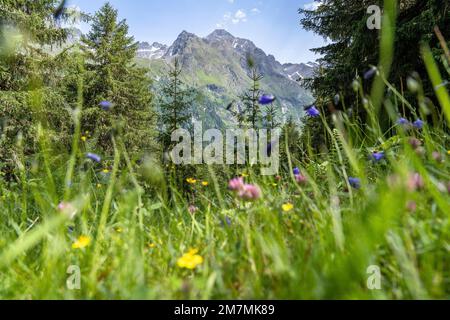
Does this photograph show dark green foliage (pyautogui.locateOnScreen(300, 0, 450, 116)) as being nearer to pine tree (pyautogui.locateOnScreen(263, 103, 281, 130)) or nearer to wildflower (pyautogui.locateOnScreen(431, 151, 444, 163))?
pine tree (pyautogui.locateOnScreen(263, 103, 281, 130))

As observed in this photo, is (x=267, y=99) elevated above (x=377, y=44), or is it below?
below

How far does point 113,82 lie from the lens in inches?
Answer: 610

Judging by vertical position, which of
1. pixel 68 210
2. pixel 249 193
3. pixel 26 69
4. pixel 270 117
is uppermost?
pixel 26 69

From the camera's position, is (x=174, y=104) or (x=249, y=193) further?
(x=174, y=104)

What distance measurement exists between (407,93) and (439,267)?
568 cm

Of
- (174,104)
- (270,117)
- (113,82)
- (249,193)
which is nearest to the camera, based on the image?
(249,193)

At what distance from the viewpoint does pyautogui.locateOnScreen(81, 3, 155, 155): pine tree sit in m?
15.0

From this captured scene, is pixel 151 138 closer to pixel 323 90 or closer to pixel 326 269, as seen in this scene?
pixel 323 90

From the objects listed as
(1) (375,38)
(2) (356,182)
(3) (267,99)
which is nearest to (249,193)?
(2) (356,182)

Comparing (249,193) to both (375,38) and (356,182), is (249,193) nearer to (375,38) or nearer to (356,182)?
(356,182)

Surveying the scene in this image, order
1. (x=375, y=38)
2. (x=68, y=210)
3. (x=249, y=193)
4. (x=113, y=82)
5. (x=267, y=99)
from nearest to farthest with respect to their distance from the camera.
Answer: (x=68, y=210) < (x=249, y=193) < (x=267, y=99) < (x=375, y=38) < (x=113, y=82)

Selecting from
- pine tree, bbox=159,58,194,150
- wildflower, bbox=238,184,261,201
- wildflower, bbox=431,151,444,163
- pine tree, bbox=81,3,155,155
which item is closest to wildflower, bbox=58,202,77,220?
wildflower, bbox=238,184,261,201

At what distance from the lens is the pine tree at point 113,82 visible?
15.0 meters
